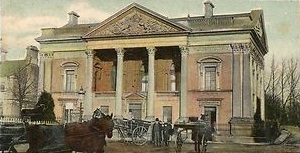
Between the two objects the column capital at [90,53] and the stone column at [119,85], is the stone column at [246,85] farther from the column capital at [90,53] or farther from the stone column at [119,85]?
the column capital at [90,53]

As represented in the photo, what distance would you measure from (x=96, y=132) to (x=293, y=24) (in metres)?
2.21

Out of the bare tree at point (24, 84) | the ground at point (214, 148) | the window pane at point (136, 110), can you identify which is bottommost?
the ground at point (214, 148)

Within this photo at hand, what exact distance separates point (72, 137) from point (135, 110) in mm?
831

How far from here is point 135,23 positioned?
6398 millimetres

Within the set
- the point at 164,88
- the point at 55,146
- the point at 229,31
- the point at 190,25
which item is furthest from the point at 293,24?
the point at 55,146

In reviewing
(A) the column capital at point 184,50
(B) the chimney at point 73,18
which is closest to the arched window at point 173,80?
(A) the column capital at point 184,50

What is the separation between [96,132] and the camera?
19.0 feet

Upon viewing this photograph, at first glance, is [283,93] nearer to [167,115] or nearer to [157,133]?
[167,115]

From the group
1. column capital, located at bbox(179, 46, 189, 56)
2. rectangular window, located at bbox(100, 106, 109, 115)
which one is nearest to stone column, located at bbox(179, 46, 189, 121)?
column capital, located at bbox(179, 46, 189, 56)

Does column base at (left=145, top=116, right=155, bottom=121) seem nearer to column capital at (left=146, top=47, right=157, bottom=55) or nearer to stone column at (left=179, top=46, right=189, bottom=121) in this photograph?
stone column at (left=179, top=46, right=189, bottom=121)

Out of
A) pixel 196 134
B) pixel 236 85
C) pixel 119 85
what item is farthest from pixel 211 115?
pixel 119 85

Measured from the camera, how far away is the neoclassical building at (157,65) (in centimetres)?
614

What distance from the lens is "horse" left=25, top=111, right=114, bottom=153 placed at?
5.76 m

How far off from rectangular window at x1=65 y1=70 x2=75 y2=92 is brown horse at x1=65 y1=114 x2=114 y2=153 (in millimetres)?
502
